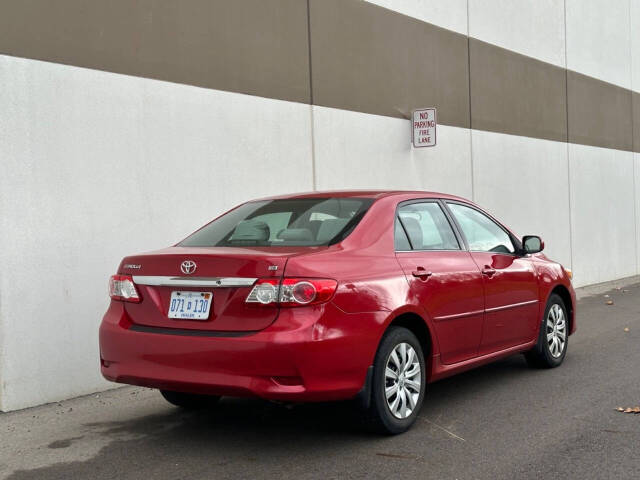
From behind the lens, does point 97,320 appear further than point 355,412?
Yes

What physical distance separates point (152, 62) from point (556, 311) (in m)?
4.55

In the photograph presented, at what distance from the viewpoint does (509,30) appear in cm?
1437

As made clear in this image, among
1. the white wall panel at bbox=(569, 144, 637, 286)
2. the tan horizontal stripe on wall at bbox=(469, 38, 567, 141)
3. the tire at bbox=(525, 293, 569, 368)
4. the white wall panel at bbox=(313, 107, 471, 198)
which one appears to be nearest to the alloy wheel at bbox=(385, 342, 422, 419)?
the tire at bbox=(525, 293, 569, 368)

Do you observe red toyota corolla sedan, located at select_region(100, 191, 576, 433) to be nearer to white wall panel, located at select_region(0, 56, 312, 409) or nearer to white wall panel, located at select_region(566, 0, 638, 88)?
white wall panel, located at select_region(0, 56, 312, 409)

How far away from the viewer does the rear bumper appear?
4.46m

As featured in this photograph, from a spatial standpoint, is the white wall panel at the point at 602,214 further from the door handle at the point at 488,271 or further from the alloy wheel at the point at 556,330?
the door handle at the point at 488,271

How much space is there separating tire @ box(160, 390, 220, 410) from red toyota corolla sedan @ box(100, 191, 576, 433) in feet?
0.04

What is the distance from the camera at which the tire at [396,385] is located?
4.91 m

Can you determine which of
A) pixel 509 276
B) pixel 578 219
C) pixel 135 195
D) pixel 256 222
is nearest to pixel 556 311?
pixel 509 276

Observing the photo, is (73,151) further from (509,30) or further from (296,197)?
(509,30)

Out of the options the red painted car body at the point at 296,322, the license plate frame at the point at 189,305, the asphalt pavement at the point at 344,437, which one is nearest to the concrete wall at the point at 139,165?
the asphalt pavement at the point at 344,437

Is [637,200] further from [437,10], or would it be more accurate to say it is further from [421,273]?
[421,273]

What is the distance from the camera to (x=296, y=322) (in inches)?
177

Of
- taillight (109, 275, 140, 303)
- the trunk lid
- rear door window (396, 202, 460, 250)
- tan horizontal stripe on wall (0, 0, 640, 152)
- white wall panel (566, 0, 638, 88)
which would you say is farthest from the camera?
white wall panel (566, 0, 638, 88)
